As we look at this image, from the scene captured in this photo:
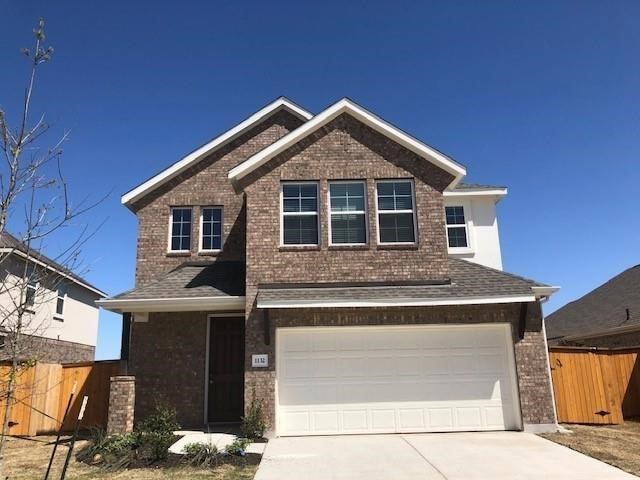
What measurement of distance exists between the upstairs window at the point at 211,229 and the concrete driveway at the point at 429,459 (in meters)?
6.41

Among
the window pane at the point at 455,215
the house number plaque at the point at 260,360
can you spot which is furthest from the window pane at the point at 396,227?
the window pane at the point at 455,215

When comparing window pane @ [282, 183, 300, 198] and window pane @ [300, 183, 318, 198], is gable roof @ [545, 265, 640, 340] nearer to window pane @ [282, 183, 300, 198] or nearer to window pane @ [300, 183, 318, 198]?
window pane @ [300, 183, 318, 198]

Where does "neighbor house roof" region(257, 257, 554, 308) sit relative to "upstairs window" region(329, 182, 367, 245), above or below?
below

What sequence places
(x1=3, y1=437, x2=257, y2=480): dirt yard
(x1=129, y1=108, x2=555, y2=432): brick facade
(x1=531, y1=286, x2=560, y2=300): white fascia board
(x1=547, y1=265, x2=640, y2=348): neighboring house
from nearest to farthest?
1. (x1=3, y1=437, x2=257, y2=480): dirt yard
2. (x1=129, y1=108, x2=555, y2=432): brick facade
3. (x1=531, y1=286, x2=560, y2=300): white fascia board
4. (x1=547, y1=265, x2=640, y2=348): neighboring house

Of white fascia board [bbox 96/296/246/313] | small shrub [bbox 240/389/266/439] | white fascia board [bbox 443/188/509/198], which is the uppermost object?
white fascia board [bbox 443/188/509/198]

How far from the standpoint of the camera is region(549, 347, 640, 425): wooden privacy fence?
12.9 meters

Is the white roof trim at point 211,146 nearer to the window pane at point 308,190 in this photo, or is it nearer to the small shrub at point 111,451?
the window pane at point 308,190

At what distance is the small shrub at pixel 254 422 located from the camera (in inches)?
425

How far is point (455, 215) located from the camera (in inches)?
693

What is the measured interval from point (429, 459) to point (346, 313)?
3.70m

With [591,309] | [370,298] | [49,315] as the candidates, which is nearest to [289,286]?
[370,298]

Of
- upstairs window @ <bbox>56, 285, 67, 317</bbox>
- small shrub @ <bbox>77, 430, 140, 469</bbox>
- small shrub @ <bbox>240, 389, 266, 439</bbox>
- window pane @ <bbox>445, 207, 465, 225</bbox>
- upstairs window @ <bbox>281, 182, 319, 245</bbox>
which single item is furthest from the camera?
upstairs window @ <bbox>56, 285, 67, 317</bbox>

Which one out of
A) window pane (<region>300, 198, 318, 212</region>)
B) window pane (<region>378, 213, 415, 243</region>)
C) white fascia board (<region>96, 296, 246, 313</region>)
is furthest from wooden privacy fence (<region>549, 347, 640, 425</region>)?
white fascia board (<region>96, 296, 246, 313</region>)

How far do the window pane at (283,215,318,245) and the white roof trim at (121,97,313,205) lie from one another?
15.9ft
